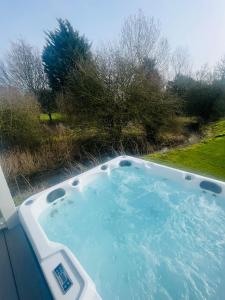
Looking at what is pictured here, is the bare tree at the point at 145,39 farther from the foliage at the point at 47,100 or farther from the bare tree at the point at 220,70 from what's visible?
the foliage at the point at 47,100

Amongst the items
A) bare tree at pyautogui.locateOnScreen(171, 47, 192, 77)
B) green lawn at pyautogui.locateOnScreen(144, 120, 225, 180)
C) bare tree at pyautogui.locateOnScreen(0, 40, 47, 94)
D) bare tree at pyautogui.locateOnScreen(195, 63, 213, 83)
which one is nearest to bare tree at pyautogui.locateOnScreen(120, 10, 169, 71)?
bare tree at pyautogui.locateOnScreen(171, 47, 192, 77)

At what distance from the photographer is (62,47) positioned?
10305mm

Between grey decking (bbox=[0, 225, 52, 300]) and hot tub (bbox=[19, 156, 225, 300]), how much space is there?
21 centimetres

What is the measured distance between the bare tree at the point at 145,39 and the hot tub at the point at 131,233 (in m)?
6.24

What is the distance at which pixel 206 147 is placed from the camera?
198 inches

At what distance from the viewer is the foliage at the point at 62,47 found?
10211 mm

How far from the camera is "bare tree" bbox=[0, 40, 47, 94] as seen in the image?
1087 centimetres

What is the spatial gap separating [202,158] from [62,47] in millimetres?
9378

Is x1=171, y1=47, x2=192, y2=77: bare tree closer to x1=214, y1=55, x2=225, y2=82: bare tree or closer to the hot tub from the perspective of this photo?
x1=214, y1=55, x2=225, y2=82: bare tree

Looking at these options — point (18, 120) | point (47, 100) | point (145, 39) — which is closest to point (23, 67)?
point (47, 100)

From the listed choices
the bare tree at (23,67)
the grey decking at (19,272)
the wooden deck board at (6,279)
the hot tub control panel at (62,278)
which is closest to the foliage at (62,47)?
the bare tree at (23,67)

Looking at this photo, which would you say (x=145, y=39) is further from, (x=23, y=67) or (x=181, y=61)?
(x=23, y=67)

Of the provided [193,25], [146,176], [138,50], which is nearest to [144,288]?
[146,176]

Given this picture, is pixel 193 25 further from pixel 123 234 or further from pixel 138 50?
pixel 123 234
